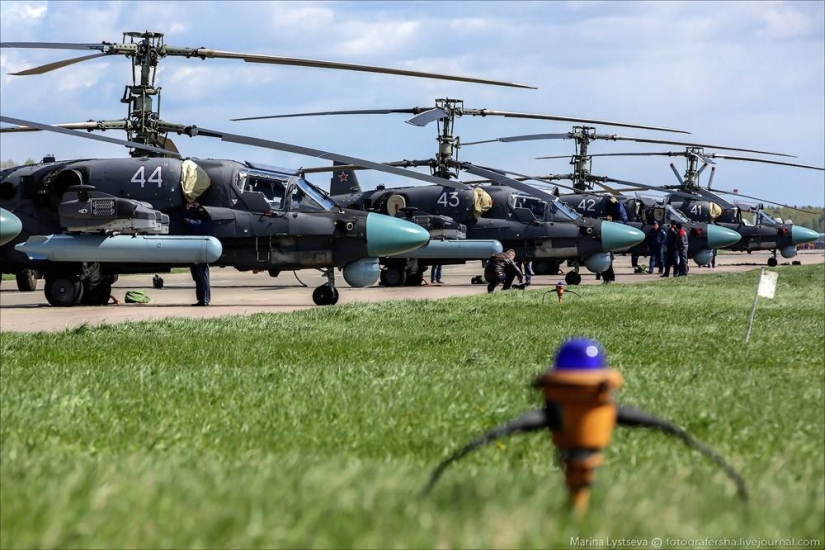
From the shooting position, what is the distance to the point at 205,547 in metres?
2.90

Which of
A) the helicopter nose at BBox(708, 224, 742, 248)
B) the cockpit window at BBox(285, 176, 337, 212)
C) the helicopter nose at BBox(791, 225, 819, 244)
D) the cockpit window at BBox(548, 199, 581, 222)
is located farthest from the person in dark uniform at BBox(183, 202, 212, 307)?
the helicopter nose at BBox(791, 225, 819, 244)

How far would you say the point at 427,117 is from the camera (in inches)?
1001

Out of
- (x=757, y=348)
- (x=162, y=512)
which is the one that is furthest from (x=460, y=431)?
(x=757, y=348)

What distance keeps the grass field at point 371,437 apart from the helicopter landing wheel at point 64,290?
724 centimetres

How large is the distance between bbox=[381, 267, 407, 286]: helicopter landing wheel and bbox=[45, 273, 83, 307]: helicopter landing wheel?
10.6m

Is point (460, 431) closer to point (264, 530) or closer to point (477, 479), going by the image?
point (477, 479)

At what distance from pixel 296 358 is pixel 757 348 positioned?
4066 millimetres

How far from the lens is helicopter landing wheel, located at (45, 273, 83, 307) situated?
19312 millimetres

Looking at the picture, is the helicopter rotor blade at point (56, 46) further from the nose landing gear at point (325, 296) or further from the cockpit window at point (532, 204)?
the cockpit window at point (532, 204)

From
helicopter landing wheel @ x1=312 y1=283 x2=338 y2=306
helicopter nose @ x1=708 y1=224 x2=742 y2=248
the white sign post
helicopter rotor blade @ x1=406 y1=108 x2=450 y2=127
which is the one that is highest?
helicopter rotor blade @ x1=406 y1=108 x2=450 y2=127

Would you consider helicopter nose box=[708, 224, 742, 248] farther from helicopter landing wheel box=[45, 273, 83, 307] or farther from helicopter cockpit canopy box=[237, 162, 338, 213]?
helicopter landing wheel box=[45, 273, 83, 307]

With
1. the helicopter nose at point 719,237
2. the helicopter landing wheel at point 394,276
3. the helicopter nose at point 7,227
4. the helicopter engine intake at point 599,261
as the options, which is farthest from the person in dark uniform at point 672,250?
the helicopter nose at point 7,227

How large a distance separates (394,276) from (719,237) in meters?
16.3

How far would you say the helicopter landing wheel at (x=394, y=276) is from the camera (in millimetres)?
28734
